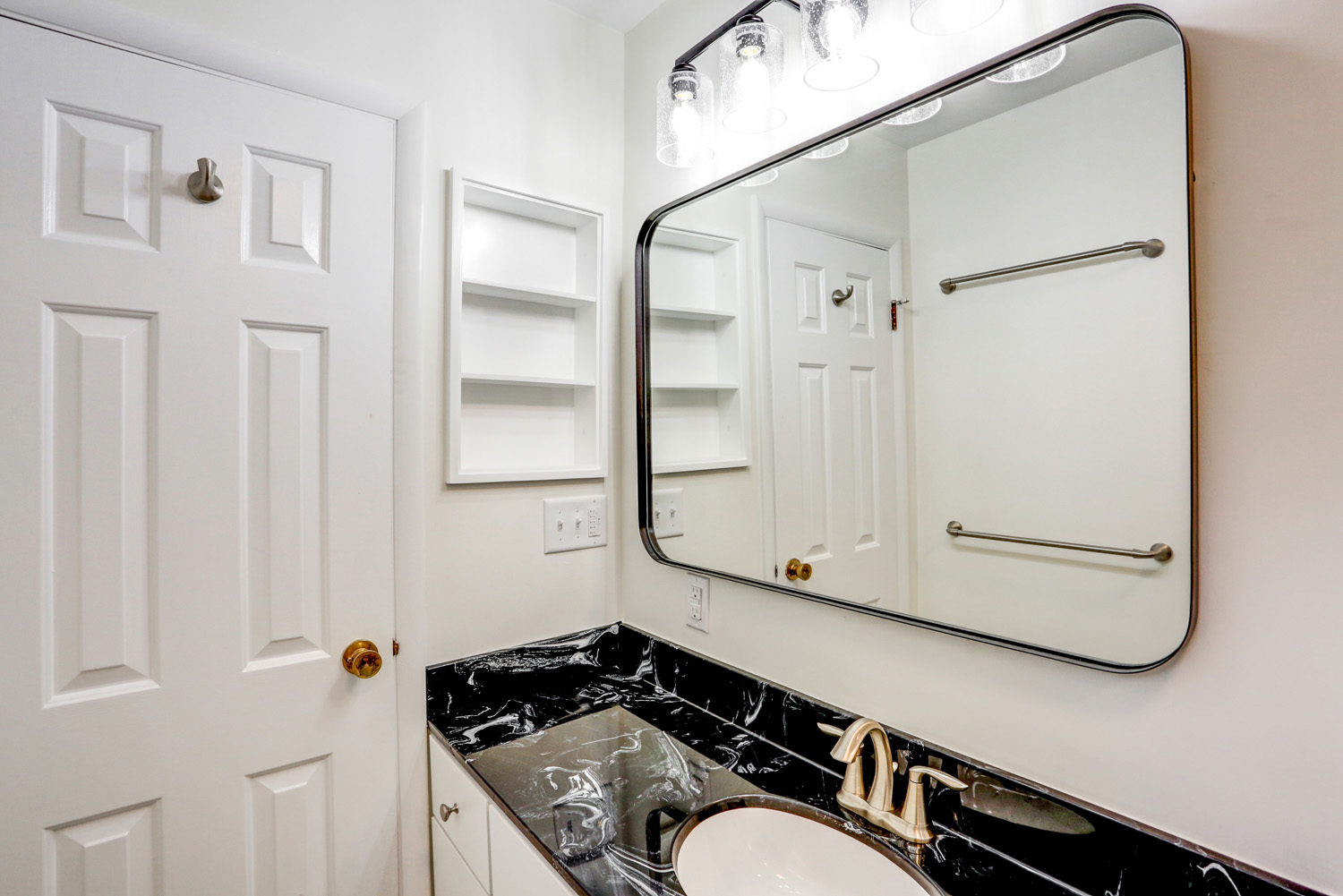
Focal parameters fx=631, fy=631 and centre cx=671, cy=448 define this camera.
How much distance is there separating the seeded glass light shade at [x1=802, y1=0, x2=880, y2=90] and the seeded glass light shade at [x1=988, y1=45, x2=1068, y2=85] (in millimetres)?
198

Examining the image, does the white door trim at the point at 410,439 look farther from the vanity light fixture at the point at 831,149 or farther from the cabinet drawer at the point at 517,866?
the vanity light fixture at the point at 831,149

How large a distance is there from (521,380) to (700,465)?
1.45 ft

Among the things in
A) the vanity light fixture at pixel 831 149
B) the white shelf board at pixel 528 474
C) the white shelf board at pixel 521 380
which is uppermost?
the vanity light fixture at pixel 831 149

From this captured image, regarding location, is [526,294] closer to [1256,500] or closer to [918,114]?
[918,114]

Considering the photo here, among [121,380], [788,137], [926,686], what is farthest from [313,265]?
[926,686]

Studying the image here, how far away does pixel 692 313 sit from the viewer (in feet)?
4.61

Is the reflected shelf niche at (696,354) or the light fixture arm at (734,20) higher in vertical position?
the light fixture arm at (734,20)

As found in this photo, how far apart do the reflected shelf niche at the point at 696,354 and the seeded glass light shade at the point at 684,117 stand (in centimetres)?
18

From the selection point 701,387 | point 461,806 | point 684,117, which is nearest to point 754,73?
point 684,117

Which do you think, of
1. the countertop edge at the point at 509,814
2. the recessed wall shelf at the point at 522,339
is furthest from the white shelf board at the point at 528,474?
the countertop edge at the point at 509,814

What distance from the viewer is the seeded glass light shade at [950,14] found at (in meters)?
0.83

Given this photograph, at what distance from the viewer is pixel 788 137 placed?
117cm

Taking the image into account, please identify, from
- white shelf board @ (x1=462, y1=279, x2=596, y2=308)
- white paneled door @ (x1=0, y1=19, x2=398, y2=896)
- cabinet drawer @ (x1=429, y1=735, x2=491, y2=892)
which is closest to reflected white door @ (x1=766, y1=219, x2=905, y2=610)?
white shelf board @ (x1=462, y1=279, x2=596, y2=308)

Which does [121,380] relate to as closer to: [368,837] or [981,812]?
[368,837]
